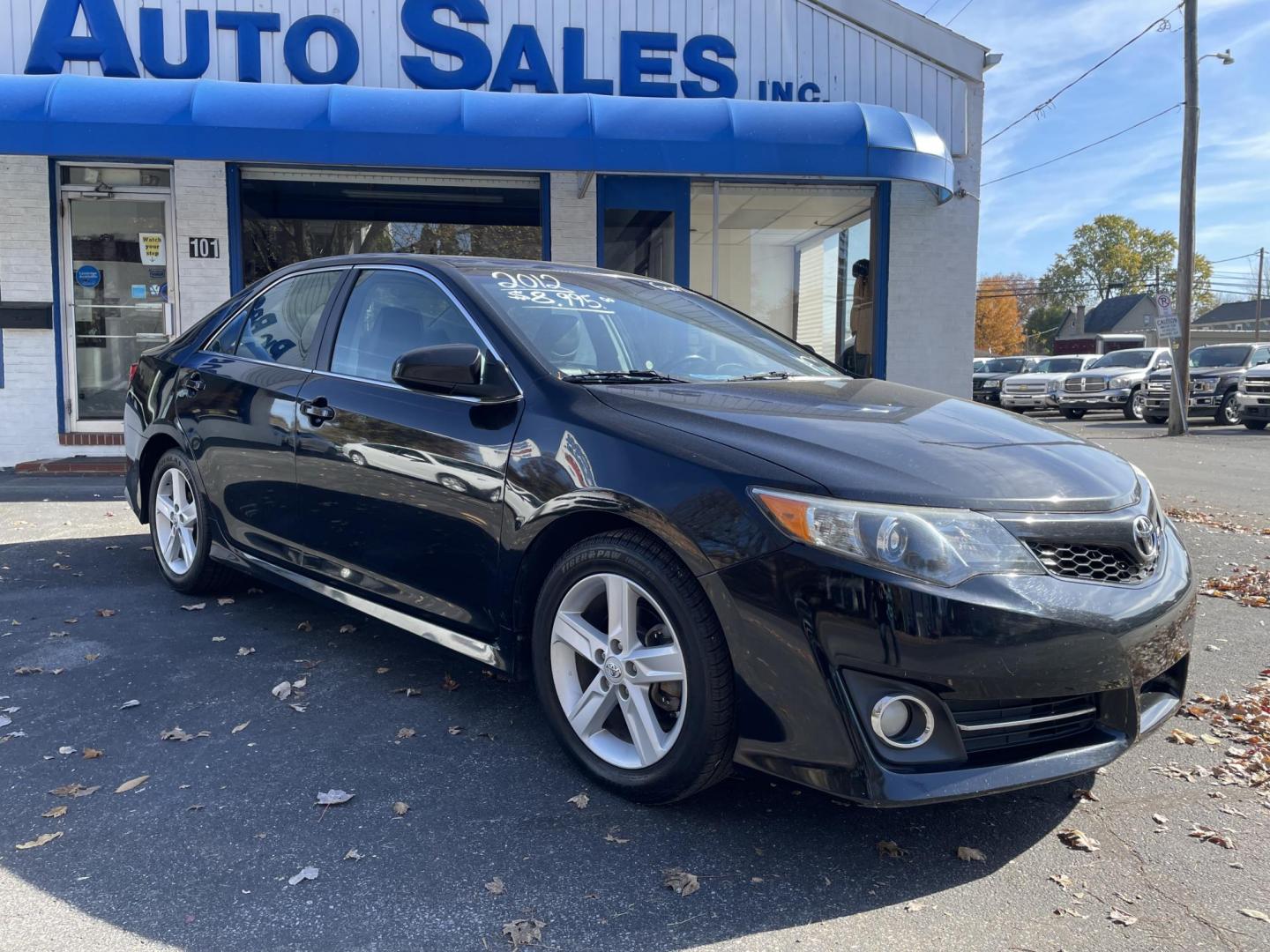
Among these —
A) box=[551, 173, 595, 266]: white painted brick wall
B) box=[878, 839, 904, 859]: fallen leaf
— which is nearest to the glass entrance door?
box=[551, 173, 595, 266]: white painted brick wall

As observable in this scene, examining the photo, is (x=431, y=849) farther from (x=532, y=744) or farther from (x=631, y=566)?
(x=631, y=566)

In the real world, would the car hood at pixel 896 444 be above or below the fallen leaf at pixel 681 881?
above

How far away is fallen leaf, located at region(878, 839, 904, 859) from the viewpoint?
258cm

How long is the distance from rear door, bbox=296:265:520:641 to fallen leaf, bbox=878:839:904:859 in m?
1.28

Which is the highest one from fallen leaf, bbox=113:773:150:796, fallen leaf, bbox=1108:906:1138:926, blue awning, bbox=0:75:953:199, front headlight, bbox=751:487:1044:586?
blue awning, bbox=0:75:953:199

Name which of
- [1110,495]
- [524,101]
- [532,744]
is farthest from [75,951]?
[524,101]

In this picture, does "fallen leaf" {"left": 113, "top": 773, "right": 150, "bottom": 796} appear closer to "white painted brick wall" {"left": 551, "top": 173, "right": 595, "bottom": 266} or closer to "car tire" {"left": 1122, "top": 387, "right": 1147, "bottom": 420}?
"white painted brick wall" {"left": 551, "top": 173, "right": 595, "bottom": 266}

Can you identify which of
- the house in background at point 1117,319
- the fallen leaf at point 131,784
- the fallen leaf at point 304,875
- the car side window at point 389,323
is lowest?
the fallen leaf at point 304,875

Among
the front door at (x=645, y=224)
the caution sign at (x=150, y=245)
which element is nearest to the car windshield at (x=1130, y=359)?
the front door at (x=645, y=224)

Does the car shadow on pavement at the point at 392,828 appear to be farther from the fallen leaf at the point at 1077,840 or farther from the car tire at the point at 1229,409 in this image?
the car tire at the point at 1229,409

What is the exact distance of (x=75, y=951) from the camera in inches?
84.7

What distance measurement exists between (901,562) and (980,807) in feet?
3.28

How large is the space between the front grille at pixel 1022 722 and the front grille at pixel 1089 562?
300mm

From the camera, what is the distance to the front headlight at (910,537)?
231 centimetres
